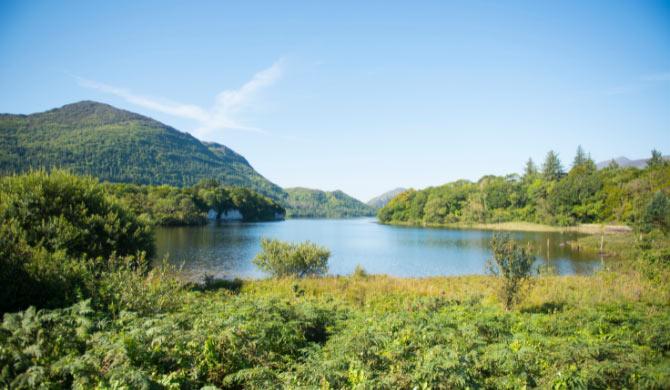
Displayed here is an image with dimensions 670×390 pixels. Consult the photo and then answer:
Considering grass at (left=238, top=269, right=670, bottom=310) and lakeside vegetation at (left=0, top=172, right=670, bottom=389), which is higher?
lakeside vegetation at (left=0, top=172, right=670, bottom=389)

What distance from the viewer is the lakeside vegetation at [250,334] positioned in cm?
460

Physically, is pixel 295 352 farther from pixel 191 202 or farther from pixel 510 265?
pixel 191 202

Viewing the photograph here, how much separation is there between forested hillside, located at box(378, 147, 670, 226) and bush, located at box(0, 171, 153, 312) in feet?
246

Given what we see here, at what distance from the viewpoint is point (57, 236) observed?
12125 millimetres

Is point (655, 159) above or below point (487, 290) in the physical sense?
above

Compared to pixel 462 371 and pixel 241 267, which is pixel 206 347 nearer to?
pixel 462 371

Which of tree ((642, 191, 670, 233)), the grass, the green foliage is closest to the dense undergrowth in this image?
the grass

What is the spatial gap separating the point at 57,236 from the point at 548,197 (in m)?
117

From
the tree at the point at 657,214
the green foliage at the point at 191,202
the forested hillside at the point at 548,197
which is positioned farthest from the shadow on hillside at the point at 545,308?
the forested hillside at the point at 548,197

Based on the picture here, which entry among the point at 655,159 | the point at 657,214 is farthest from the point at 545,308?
the point at 655,159

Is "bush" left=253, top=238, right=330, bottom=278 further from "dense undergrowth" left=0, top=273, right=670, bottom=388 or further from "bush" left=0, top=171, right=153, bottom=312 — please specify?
"dense undergrowth" left=0, top=273, right=670, bottom=388

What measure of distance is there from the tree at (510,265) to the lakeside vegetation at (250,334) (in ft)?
0.71

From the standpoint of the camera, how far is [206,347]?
5.52m

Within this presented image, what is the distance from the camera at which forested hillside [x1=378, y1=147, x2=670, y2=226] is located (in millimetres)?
85625
